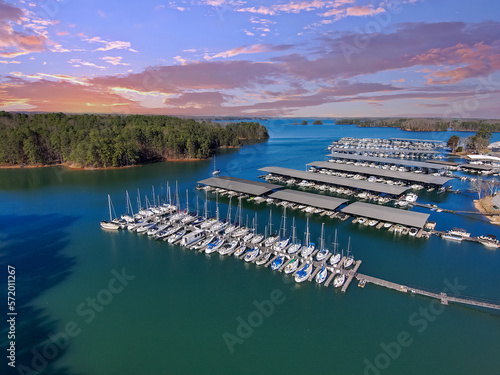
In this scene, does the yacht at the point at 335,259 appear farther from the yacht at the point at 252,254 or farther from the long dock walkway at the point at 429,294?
the yacht at the point at 252,254

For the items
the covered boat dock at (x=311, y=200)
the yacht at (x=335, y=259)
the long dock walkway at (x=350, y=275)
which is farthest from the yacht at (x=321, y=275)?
the covered boat dock at (x=311, y=200)

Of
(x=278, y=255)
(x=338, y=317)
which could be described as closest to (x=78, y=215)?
(x=278, y=255)

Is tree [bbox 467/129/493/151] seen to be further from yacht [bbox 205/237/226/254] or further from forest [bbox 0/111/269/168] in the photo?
yacht [bbox 205/237/226/254]

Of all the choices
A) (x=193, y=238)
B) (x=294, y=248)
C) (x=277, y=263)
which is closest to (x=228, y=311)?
(x=277, y=263)

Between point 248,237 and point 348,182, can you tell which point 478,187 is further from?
point 248,237

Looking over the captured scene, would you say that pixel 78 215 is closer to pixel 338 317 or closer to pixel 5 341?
pixel 5 341

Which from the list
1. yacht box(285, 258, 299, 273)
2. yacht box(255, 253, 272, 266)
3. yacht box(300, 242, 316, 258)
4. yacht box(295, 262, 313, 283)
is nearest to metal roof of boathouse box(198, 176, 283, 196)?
yacht box(300, 242, 316, 258)
